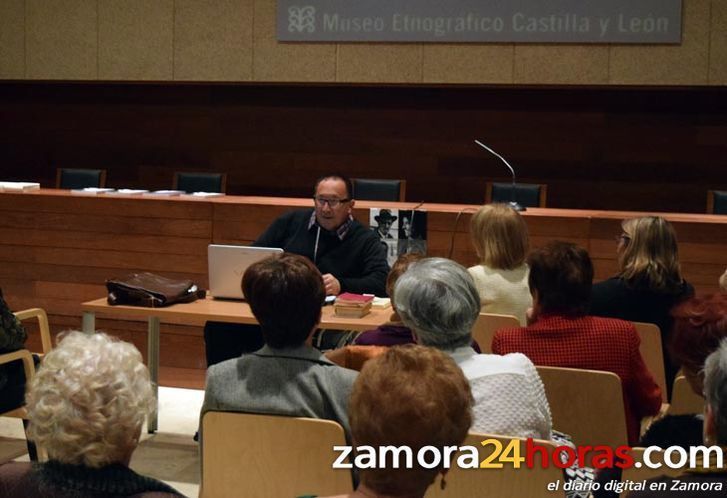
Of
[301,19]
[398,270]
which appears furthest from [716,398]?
[301,19]

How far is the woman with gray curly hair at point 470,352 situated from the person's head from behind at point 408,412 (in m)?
0.71

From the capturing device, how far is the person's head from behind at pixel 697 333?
233 centimetres

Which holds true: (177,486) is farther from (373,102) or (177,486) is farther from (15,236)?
(373,102)

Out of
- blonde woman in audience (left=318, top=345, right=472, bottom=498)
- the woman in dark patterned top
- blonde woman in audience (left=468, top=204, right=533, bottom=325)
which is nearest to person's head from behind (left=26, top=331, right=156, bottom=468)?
blonde woman in audience (left=318, top=345, right=472, bottom=498)

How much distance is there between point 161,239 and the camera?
591 cm

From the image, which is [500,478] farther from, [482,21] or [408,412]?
[482,21]

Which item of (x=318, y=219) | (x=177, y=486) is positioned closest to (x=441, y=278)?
(x=177, y=486)

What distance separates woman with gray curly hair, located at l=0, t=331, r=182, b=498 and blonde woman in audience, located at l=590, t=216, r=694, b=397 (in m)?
2.46

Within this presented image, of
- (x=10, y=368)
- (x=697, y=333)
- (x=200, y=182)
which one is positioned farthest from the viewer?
(x=200, y=182)

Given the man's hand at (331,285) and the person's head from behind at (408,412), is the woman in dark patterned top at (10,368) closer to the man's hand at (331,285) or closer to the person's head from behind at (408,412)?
the man's hand at (331,285)

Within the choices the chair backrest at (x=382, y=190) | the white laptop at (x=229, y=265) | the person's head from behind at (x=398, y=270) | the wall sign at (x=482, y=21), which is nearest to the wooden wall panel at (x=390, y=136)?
the wall sign at (x=482, y=21)

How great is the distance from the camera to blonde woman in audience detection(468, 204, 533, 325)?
419 cm

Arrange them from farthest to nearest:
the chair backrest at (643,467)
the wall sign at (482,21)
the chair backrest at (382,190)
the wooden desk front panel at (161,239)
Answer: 1. the chair backrest at (382,190)
2. the wall sign at (482,21)
3. the wooden desk front panel at (161,239)
4. the chair backrest at (643,467)

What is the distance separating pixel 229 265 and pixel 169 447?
2.85 ft
